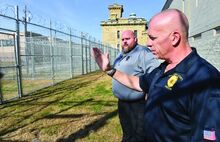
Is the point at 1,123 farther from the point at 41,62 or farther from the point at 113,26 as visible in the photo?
the point at 113,26

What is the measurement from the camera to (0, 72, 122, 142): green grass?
22.0 feet

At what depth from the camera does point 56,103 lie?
10336 mm

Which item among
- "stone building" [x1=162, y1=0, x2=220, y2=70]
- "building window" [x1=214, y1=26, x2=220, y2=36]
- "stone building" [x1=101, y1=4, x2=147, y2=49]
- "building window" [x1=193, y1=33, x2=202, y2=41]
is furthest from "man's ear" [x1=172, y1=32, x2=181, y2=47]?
"stone building" [x1=101, y1=4, x2=147, y2=49]

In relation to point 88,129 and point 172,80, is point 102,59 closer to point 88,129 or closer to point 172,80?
point 172,80

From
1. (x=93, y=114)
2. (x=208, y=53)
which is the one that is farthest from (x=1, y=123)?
(x=208, y=53)

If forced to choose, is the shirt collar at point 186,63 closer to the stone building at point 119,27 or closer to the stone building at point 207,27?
the stone building at point 207,27

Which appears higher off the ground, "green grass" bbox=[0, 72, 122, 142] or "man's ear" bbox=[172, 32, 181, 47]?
"man's ear" bbox=[172, 32, 181, 47]

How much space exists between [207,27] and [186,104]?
1029cm

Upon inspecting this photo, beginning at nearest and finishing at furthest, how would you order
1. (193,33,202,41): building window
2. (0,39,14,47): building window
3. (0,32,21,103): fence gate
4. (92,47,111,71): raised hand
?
(92,47,111,71): raised hand < (0,32,21,103): fence gate < (0,39,14,47): building window < (193,33,202,41): building window

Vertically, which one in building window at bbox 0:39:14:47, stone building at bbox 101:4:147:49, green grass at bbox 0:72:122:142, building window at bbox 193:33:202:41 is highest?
stone building at bbox 101:4:147:49

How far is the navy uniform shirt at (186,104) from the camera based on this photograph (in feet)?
5.65

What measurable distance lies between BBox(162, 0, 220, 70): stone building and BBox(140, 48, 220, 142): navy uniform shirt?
8.02m

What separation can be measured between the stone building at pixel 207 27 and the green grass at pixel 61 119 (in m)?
3.51

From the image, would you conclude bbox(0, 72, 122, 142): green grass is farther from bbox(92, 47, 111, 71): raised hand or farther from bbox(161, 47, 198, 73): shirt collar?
bbox(161, 47, 198, 73): shirt collar
